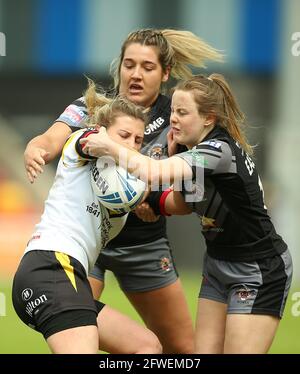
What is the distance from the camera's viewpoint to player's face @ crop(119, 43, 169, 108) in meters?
5.93

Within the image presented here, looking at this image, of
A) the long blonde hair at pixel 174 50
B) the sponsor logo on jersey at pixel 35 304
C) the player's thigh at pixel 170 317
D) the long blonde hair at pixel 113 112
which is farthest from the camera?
the player's thigh at pixel 170 317

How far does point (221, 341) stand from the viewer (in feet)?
17.9

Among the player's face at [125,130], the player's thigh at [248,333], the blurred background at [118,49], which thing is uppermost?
the player's face at [125,130]

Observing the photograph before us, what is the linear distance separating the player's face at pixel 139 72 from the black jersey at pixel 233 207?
0.79 meters

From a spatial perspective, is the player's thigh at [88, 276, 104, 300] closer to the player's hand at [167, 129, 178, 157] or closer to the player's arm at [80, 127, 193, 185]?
the player's hand at [167, 129, 178, 157]

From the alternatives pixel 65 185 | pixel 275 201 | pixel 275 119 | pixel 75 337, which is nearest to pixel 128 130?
pixel 65 185

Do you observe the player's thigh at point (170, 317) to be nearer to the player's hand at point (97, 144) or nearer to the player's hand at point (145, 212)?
the player's hand at point (145, 212)

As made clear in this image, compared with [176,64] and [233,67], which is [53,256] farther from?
[233,67]

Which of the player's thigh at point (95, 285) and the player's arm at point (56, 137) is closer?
the player's arm at point (56, 137)

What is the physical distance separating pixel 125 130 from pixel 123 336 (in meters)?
1.03

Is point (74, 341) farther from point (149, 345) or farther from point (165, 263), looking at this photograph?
point (165, 263)

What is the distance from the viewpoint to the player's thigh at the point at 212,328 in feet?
17.9

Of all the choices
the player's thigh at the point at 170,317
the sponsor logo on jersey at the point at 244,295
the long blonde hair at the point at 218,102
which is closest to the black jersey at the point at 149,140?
the player's thigh at the point at 170,317

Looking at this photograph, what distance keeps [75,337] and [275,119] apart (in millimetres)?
14629
